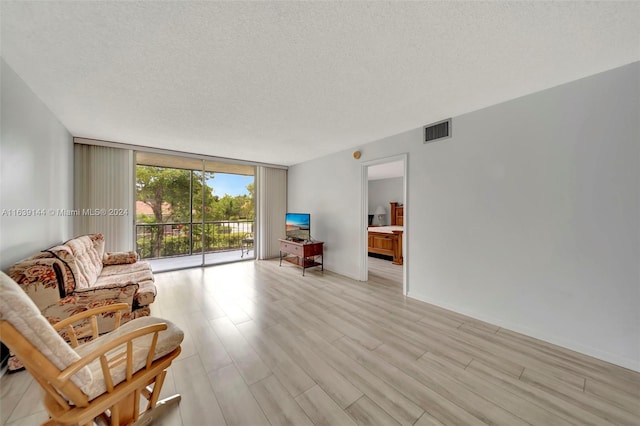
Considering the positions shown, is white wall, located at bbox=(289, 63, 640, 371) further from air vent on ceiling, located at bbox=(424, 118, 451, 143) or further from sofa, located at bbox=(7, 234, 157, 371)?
sofa, located at bbox=(7, 234, 157, 371)

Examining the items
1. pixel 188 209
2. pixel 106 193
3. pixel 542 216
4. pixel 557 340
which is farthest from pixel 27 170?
pixel 557 340

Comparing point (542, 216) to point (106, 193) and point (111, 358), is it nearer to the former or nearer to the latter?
point (111, 358)

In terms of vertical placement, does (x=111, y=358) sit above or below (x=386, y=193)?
below

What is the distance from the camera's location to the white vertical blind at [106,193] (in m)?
3.72

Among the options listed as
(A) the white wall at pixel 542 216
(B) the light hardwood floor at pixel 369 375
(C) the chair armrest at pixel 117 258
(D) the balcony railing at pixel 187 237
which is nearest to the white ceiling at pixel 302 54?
(A) the white wall at pixel 542 216

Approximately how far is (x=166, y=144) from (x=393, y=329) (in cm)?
450

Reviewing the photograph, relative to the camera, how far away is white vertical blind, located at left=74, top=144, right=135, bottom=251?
3.72 meters

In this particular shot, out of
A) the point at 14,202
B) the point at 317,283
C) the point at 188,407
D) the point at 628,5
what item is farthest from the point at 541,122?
the point at 14,202

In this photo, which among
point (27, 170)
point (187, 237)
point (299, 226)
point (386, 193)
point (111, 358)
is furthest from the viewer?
point (386, 193)

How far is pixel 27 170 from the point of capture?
6.82 feet

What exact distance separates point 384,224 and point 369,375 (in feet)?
20.8

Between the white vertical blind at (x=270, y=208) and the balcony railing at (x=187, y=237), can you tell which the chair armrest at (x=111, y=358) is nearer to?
the balcony railing at (x=187, y=237)

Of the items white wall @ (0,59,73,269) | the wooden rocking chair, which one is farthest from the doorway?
white wall @ (0,59,73,269)

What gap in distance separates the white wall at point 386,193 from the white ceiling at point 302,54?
4.67m
